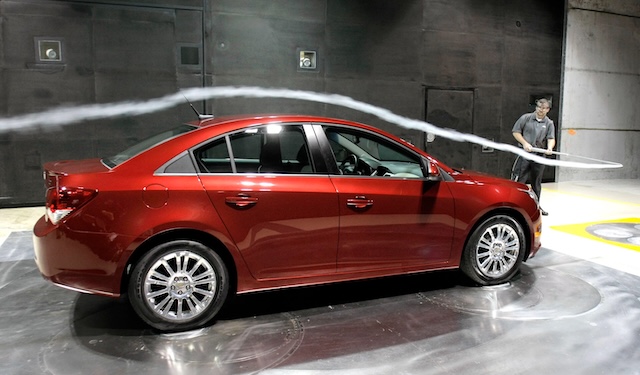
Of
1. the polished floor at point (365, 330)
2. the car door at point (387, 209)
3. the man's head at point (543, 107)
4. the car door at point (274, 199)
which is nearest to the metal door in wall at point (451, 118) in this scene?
the man's head at point (543, 107)

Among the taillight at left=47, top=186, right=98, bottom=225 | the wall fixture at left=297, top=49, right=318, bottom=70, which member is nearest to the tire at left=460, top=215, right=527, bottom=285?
the taillight at left=47, top=186, right=98, bottom=225

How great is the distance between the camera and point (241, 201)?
3.62 meters

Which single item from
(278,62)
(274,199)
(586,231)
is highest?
(278,62)

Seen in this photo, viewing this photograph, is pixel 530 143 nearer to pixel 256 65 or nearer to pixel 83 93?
pixel 256 65

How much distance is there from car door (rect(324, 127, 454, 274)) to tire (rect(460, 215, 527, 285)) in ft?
0.88

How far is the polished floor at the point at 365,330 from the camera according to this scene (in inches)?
125

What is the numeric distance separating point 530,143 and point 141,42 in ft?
20.5

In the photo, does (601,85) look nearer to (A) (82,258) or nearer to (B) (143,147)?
(B) (143,147)

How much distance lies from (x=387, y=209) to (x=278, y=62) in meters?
5.74

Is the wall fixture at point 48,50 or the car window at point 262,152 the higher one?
the wall fixture at point 48,50

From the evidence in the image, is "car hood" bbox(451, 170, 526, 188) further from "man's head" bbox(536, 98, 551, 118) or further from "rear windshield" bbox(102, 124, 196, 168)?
"man's head" bbox(536, 98, 551, 118)

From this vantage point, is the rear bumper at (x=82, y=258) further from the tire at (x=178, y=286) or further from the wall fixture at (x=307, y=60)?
the wall fixture at (x=307, y=60)

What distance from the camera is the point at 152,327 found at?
362 centimetres

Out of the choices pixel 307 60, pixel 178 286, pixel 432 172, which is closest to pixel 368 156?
pixel 432 172
